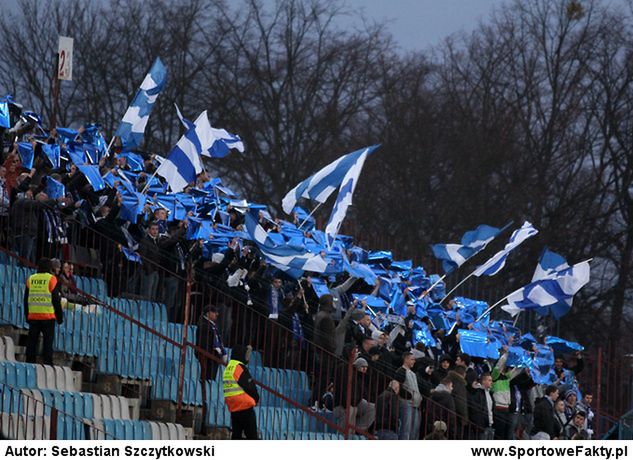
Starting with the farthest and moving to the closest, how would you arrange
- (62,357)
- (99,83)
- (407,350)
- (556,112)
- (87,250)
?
(556,112) < (99,83) < (407,350) < (87,250) < (62,357)

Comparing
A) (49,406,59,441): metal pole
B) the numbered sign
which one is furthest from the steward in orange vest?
the numbered sign

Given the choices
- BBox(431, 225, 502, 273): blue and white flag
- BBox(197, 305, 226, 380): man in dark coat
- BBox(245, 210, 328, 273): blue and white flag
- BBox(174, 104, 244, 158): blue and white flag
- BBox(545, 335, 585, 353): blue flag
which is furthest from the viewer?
BBox(545, 335, 585, 353): blue flag

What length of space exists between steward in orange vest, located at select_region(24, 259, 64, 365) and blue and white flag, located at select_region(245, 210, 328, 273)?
4.36 meters

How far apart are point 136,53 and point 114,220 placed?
24.1 metres

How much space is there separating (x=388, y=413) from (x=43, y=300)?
485 centimetres

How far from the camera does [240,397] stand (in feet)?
65.2

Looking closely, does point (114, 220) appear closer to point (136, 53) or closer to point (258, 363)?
point (258, 363)

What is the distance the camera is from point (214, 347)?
22.0m

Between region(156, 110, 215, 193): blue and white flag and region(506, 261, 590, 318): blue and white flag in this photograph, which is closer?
region(156, 110, 215, 193): blue and white flag

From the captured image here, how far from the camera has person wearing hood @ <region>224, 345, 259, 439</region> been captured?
19.9m

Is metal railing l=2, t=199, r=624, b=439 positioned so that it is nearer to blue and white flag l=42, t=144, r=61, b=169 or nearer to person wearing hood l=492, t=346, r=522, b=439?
person wearing hood l=492, t=346, r=522, b=439

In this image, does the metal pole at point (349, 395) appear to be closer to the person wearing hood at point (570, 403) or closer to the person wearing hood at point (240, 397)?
the person wearing hood at point (240, 397)

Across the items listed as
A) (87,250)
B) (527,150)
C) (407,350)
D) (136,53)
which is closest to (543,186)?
(527,150)

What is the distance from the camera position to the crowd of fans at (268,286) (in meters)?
22.3
